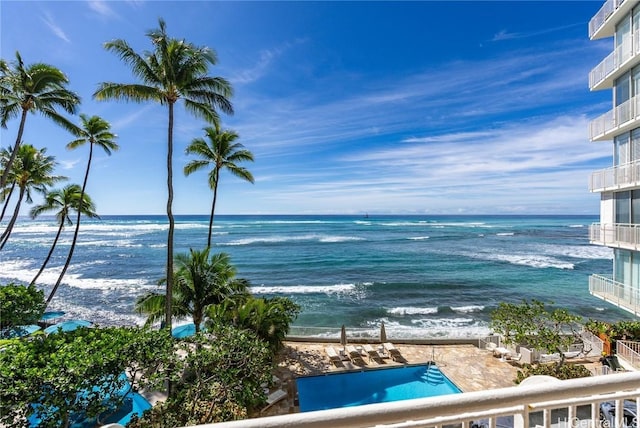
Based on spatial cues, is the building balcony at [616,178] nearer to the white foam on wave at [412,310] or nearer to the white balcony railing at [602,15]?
the white balcony railing at [602,15]

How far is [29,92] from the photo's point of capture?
38.2ft

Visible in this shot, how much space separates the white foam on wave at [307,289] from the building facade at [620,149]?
17.6 meters

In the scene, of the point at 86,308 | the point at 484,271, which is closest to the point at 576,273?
the point at 484,271

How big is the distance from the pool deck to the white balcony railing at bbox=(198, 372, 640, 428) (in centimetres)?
919

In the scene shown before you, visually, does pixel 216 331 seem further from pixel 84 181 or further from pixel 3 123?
pixel 84 181

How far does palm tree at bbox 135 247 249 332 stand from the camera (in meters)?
11.3

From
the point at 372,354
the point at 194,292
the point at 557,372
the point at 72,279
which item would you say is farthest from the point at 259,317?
the point at 72,279

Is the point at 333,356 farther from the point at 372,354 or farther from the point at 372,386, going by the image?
the point at 372,386

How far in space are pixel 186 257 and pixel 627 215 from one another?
16292 millimetres

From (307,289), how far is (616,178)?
71.4ft

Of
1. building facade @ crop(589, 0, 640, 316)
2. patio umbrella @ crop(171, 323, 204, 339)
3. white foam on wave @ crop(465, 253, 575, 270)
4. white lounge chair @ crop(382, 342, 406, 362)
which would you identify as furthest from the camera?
white foam on wave @ crop(465, 253, 575, 270)

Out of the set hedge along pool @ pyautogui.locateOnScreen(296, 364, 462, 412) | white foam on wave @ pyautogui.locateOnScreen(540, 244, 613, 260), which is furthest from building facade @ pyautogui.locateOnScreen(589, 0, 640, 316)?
white foam on wave @ pyautogui.locateOnScreen(540, 244, 613, 260)

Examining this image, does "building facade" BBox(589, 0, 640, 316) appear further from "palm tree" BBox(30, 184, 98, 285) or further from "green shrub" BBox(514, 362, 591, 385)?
"palm tree" BBox(30, 184, 98, 285)

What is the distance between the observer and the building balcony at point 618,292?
9.99m
